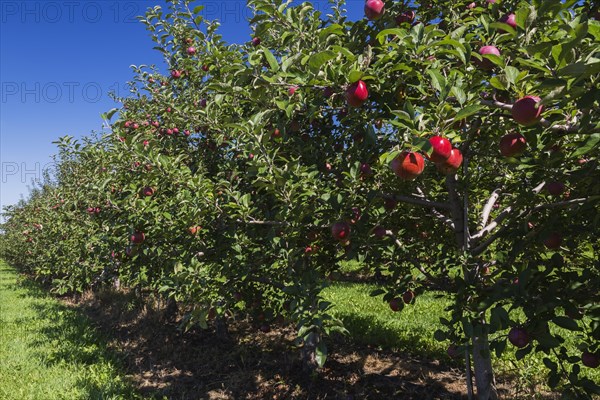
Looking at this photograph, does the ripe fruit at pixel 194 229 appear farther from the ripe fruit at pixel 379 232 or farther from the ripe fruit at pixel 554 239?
the ripe fruit at pixel 554 239

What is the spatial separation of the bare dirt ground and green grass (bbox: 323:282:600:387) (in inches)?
8.8

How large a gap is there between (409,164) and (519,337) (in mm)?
1092

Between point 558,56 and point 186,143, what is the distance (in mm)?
3939

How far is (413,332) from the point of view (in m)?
5.92

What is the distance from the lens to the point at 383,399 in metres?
3.92

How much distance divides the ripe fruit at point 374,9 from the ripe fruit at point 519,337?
71.1 inches

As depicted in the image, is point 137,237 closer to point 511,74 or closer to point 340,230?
point 340,230

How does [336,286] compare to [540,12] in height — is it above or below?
below

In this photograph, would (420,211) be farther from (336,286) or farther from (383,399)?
(336,286)

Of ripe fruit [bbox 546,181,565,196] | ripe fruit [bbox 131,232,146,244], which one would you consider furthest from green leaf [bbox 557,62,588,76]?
ripe fruit [bbox 131,232,146,244]

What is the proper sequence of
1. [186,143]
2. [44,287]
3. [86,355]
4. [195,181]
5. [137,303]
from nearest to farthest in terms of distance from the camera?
1. [195,181]
2. [186,143]
3. [86,355]
4. [137,303]
5. [44,287]

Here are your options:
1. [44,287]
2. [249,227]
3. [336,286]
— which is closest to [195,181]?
[249,227]

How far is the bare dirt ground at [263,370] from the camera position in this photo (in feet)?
13.7

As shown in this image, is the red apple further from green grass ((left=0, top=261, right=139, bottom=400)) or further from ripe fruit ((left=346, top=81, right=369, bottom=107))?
green grass ((left=0, top=261, right=139, bottom=400))
